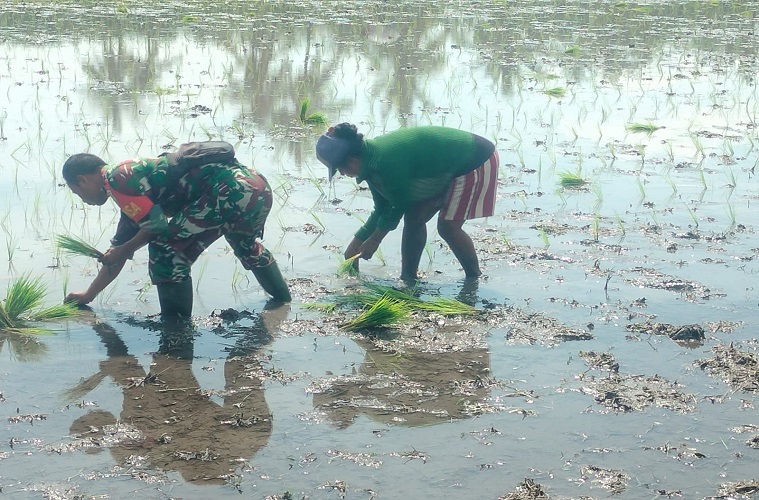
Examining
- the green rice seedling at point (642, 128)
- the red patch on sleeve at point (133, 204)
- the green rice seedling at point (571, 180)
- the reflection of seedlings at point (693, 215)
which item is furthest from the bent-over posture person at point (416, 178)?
the green rice seedling at point (642, 128)

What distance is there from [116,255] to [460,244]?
6.33ft

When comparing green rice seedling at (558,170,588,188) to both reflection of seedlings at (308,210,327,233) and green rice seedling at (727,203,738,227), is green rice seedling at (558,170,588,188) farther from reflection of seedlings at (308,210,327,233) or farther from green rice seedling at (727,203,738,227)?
reflection of seedlings at (308,210,327,233)

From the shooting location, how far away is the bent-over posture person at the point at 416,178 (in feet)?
16.8

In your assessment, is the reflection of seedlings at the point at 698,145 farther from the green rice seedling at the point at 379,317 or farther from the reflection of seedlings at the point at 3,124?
the reflection of seedlings at the point at 3,124

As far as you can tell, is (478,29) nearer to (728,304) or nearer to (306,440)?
(728,304)

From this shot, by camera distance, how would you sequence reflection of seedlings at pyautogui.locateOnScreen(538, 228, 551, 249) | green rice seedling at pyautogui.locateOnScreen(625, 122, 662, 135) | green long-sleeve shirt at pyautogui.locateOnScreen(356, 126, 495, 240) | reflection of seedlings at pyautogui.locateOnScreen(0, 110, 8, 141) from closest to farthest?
green long-sleeve shirt at pyautogui.locateOnScreen(356, 126, 495, 240), reflection of seedlings at pyautogui.locateOnScreen(538, 228, 551, 249), reflection of seedlings at pyautogui.locateOnScreen(0, 110, 8, 141), green rice seedling at pyautogui.locateOnScreen(625, 122, 662, 135)

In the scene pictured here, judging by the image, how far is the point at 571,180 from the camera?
732 centimetres

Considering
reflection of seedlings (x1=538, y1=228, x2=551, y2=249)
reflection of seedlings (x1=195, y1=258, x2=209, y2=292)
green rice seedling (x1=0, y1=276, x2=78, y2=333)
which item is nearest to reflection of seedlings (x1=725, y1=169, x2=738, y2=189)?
reflection of seedlings (x1=538, y1=228, x2=551, y2=249)

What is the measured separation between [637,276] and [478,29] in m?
10.5

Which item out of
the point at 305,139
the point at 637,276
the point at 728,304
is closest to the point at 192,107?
the point at 305,139

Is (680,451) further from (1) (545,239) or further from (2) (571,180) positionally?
(2) (571,180)

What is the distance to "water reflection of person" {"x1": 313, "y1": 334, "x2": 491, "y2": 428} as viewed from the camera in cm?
393

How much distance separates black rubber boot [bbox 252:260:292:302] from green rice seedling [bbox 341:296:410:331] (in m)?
0.54

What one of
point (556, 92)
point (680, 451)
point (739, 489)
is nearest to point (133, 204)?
point (680, 451)
